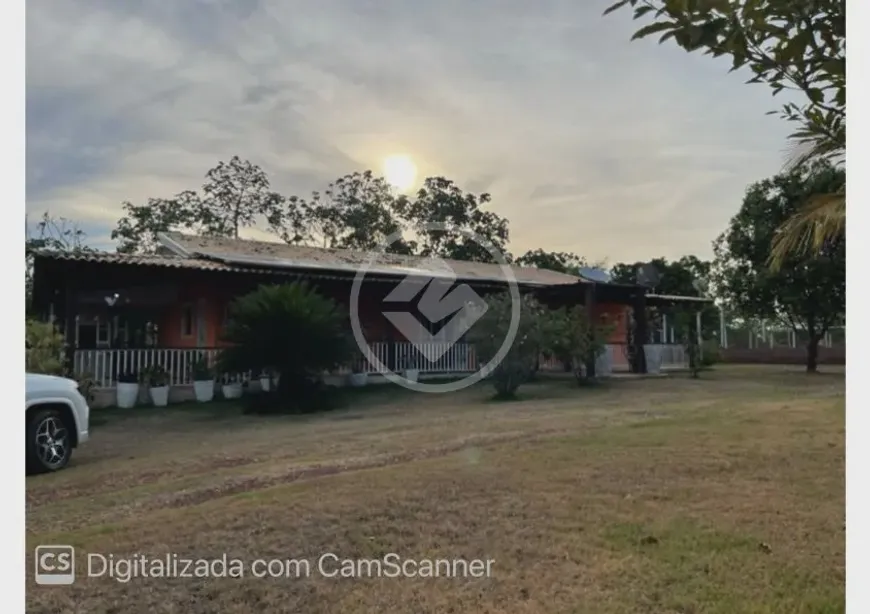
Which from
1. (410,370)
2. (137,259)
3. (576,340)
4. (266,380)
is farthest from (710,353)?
(137,259)

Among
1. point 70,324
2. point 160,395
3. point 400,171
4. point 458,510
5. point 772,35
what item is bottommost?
point 458,510

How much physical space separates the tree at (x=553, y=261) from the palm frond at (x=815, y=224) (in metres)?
1.53

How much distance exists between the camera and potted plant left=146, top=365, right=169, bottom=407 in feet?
14.5

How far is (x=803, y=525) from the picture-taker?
268 centimetres

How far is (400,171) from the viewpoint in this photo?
3.84 metres

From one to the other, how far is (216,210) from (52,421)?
153 centimetres

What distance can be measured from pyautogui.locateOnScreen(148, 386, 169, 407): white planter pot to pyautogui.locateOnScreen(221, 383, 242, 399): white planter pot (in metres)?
0.39

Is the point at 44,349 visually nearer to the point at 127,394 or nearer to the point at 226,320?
the point at 127,394

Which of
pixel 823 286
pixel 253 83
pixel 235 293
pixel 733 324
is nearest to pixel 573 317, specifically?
pixel 733 324

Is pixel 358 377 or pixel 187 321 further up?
pixel 187 321

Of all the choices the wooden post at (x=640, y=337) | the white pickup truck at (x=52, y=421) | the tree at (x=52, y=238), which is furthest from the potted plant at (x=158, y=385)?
the wooden post at (x=640, y=337)

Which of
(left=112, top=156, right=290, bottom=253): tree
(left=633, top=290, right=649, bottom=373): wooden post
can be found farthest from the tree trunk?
(left=112, top=156, right=290, bottom=253): tree

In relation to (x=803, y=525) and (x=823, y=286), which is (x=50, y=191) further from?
(x=823, y=286)
